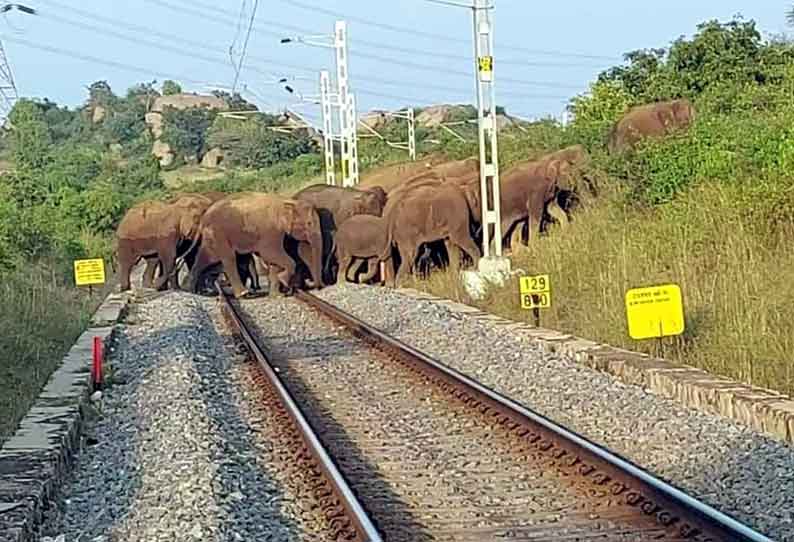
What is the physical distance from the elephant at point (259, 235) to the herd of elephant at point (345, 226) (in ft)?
0.07

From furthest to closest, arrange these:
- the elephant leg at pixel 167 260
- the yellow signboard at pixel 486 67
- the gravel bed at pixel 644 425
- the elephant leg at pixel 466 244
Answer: the elephant leg at pixel 167 260 < the elephant leg at pixel 466 244 < the yellow signboard at pixel 486 67 < the gravel bed at pixel 644 425

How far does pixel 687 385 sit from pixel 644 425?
3.30 ft

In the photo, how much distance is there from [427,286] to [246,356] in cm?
995

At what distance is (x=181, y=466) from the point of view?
35.5 ft

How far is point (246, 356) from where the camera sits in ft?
63.5

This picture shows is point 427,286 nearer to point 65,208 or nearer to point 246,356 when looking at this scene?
point 246,356

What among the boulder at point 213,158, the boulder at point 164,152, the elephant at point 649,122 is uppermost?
the boulder at point 164,152

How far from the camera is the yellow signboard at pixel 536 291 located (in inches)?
742

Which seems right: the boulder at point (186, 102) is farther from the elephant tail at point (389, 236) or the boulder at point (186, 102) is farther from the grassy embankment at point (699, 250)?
the grassy embankment at point (699, 250)

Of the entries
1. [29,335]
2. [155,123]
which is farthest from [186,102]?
[29,335]

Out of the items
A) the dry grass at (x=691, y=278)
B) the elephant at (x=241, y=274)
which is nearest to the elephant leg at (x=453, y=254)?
the dry grass at (x=691, y=278)

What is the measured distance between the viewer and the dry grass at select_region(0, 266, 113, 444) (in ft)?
49.1

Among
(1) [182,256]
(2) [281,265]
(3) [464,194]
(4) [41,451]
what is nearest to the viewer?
(4) [41,451]

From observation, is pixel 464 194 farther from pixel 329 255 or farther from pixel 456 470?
pixel 456 470
